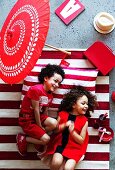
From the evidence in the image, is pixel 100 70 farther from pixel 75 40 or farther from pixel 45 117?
pixel 45 117

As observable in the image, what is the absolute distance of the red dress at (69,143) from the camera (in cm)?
225

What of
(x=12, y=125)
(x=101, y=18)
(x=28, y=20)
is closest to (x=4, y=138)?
(x=12, y=125)

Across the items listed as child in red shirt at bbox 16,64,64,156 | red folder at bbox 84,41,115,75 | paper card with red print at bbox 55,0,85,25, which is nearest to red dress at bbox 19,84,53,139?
child in red shirt at bbox 16,64,64,156

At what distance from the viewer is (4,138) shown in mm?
2377

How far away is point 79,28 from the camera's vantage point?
248cm

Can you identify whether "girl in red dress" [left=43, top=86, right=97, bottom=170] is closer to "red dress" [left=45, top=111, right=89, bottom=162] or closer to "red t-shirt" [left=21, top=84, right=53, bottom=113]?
"red dress" [left=45, top=111, right=89, bottom=162]

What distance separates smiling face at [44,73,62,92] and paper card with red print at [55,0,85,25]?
0.42m

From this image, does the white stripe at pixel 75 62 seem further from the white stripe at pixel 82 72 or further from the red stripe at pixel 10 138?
Result: the red stripe at pixel 10 138

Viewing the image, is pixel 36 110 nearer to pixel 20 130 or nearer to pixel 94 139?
pixel 20 130

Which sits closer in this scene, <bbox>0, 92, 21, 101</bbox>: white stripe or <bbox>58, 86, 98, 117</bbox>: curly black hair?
<bbox>58, 86, 98, 117</bbox>: curly black hair

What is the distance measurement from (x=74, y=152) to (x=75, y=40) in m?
0.67

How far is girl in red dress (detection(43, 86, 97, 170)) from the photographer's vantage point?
2.23 metres

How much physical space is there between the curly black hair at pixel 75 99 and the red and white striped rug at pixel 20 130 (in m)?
0.10

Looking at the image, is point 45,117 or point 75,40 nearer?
point 45,117
